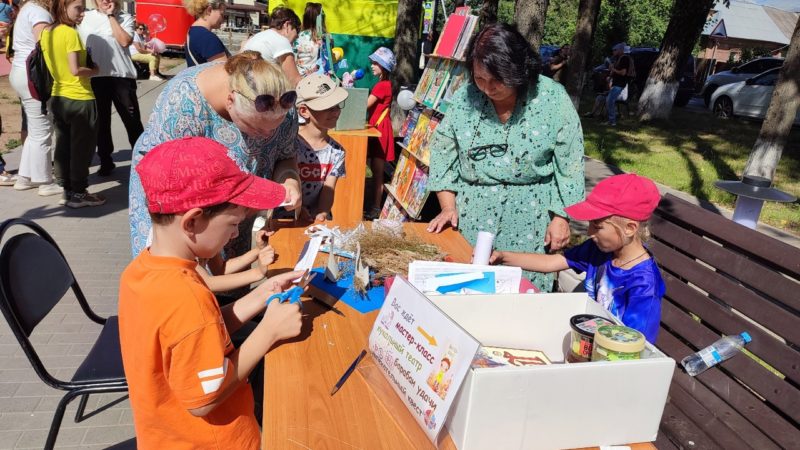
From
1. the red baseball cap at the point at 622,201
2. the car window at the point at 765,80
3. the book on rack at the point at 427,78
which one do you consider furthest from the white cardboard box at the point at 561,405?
the car window at the point at 765,80

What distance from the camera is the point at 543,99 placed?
2.74 metres

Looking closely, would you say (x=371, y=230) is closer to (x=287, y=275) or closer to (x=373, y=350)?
(x=287, y=275)

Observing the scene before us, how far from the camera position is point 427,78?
5.38 m

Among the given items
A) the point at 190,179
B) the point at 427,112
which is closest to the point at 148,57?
the point at 427,112

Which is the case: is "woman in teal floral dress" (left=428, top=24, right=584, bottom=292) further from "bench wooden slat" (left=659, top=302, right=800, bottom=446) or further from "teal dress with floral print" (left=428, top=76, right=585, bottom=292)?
"bench wooden slat" (left=659, top=302, right=800, bottom=446)

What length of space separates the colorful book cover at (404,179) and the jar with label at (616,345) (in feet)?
12.5

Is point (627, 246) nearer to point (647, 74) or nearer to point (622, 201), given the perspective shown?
point (622, 201)

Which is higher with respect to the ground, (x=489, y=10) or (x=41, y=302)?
(x=489, y=10)

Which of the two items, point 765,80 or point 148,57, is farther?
point 765,80

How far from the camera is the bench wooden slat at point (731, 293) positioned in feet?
6.91

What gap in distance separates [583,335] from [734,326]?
1.19m

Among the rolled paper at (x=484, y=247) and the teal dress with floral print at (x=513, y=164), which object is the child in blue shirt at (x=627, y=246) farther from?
the teal dress with floral print at (x=513, y=164)

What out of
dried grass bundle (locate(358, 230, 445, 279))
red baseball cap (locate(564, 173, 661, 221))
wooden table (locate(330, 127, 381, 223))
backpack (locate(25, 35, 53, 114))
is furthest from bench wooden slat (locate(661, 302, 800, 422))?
backpack (locate(25, 35, 53, 114))

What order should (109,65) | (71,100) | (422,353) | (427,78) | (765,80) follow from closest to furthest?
1. (422,353)
2. (427,78)
3. (71,100)
4. (109,65)
5. (765,80)
